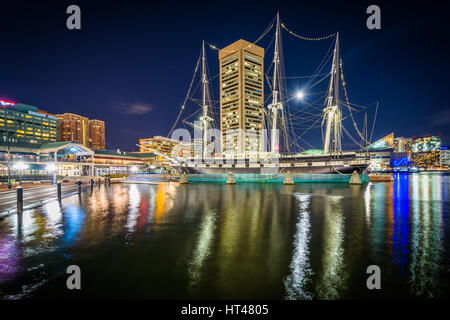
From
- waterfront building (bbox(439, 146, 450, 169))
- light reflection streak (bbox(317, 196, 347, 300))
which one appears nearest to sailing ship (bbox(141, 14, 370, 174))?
light reflection streak (bbox(317, 196, 347, 300))

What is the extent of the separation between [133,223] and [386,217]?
11210 millimetres

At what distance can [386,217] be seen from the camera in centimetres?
893

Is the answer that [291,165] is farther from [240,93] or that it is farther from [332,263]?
[240,93]

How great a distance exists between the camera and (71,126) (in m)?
179

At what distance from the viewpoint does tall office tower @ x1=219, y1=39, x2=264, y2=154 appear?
136875 millimetres

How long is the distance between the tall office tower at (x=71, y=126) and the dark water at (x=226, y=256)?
A: 8261 inches

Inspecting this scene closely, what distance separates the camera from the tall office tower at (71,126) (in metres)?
177

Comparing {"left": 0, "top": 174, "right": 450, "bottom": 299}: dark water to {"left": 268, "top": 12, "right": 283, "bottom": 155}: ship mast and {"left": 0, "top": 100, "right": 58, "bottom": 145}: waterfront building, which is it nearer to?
{"left": 268, "top": 12, "right": 283, "bottom": 155}: ship mast

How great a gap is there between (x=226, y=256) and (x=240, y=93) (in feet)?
466

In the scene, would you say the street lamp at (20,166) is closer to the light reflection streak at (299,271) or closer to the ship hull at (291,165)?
the ship hull at (291,165)

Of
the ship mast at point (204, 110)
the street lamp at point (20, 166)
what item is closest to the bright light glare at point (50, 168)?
the street lamp at point (20, 166)
